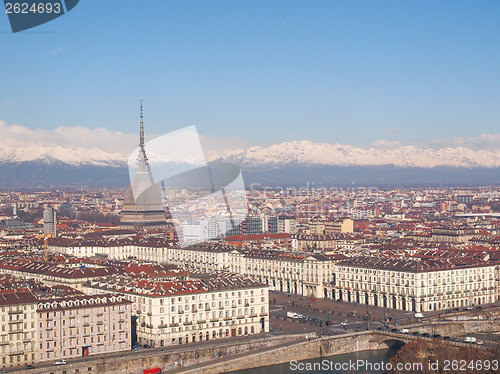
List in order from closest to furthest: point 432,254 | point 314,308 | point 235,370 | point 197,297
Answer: point 235,370, point 197,297, point 314,308, point 432,254

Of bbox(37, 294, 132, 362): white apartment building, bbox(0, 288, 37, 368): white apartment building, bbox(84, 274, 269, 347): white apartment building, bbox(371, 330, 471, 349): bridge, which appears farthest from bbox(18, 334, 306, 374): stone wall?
bbox(371, 330, 471, 349): bridge

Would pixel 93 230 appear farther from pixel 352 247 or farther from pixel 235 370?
pixel 235 370

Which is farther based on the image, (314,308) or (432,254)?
(432,254)

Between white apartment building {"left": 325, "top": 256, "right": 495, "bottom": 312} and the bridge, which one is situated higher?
white apartment building {"left": 325, "top": 256, "right": 495, "bottom": 312}

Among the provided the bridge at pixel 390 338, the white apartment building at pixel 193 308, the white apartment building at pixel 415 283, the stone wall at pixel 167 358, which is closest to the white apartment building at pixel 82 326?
the stone wall at pixel 167 358

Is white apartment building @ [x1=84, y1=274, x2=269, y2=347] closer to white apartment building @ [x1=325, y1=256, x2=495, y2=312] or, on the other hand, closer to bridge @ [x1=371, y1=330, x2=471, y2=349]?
bridge @ [x1=371, y1=330, x2=471, y2=349]

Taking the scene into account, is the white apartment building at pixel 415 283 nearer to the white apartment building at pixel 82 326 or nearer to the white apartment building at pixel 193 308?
the white apartment building at pixel 193 308

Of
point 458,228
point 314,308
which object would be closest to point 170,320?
point 314,308
